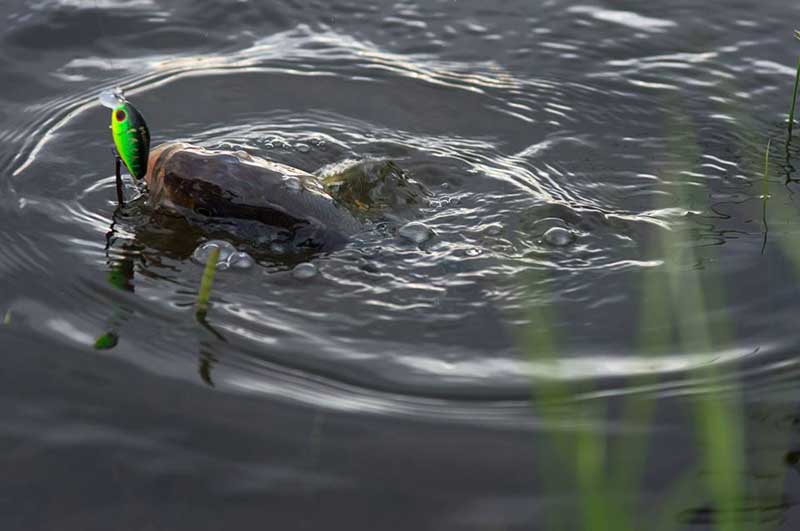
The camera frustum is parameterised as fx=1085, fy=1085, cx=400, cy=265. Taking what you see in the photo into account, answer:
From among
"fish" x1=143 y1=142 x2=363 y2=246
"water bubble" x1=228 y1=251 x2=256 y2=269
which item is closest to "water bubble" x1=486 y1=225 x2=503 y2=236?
"fish" x1=143 y1=142 x2=363 y2=246

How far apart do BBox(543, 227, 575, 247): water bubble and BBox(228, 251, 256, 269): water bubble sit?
1.19m

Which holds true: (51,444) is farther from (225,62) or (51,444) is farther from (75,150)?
(225,62)

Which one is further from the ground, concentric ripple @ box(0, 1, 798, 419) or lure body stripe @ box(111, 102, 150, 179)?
lure body stripe @ box(111, 102, 150, 179)

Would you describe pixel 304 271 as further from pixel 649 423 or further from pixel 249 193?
pixel 649 423

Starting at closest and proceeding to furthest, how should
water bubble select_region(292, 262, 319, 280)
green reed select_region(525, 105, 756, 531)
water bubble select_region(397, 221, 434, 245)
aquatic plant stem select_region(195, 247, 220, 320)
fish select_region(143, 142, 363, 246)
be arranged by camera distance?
green reed select_region(525, 105, 756, 531), aquatic plant stem select_region(195, 247, 220, 320), water bubble select_region(292, 262, 319, 280), fish select_region(143, 142, 363, 246), water bubble select_region(397, 221, 434, 245)

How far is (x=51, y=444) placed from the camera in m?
3.13

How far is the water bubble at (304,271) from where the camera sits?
13.3 feet

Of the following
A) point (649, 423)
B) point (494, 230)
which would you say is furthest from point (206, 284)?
point (494, 230)

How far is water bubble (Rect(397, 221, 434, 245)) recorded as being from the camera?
4.36 meters

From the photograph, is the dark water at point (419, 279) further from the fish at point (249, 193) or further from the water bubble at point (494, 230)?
the fish at point (249, 193)

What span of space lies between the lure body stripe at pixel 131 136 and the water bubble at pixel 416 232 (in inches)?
41.5

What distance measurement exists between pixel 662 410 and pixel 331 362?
41.7 inches

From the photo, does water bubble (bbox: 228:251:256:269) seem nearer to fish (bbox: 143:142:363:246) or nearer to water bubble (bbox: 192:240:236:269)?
water bubble (bbox: 192:240:236:269)

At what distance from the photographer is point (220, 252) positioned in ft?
13.7
